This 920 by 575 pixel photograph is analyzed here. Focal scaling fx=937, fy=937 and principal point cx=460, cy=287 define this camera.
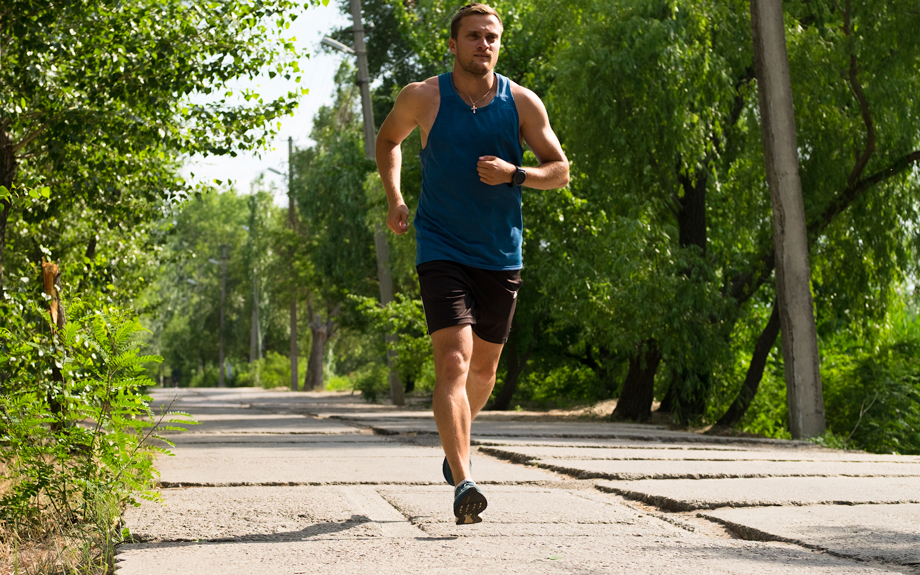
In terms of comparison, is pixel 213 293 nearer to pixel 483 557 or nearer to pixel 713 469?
pixel 713 469

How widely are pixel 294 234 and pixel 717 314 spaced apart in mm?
24366

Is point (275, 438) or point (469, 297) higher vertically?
point (469, 297)

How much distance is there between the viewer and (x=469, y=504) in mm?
3430

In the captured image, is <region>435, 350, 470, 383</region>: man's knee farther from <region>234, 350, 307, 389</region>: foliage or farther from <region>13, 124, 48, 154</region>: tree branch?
<region>234, 350, 307, 389</region>: foliage

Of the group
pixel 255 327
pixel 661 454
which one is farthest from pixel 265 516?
pixel 255 327

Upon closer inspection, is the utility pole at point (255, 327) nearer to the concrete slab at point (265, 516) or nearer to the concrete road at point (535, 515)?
the concrete road at point (535, 515)

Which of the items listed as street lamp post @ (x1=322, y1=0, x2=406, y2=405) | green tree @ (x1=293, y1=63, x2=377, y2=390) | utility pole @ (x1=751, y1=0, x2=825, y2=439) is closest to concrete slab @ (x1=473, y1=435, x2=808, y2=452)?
utility pole @ (x1=751, y1=0, x2=825, y2=439)

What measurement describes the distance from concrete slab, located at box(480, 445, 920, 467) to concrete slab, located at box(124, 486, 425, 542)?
7.58ft

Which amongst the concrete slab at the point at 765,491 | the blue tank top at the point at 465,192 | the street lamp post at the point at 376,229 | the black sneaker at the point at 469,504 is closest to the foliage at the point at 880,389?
the street lamp post at the point at 376,229

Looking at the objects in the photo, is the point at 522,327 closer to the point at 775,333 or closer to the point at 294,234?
the point at 775,333

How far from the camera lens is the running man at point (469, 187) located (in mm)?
3914

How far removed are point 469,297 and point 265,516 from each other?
125cm

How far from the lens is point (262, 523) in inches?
146

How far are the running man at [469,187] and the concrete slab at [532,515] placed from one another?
28 centimetres
